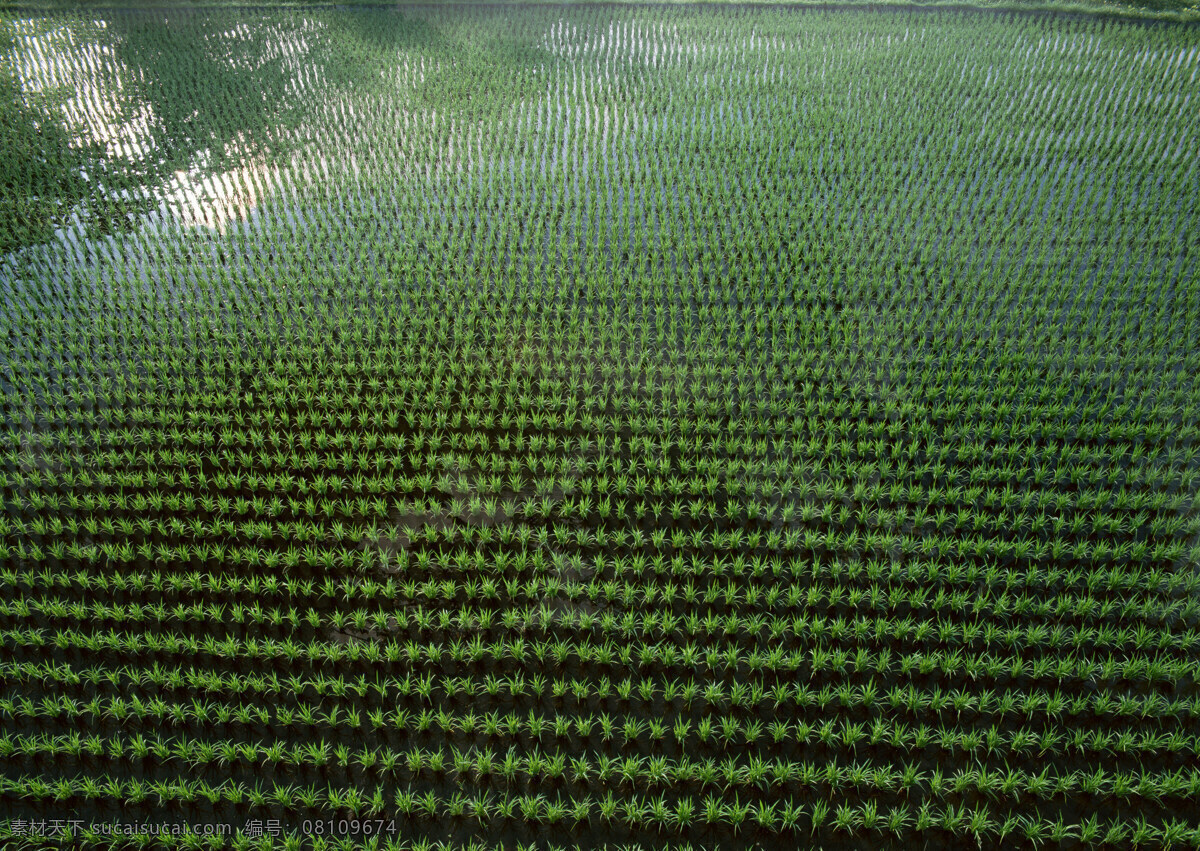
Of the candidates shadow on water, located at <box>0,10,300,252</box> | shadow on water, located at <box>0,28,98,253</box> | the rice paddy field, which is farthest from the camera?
shadow on water, located at <box>0,10,300,252</box>

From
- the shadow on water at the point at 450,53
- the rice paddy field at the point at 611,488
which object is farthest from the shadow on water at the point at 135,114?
the shadow on water at the point at 450,53

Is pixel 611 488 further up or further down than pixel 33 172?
further down

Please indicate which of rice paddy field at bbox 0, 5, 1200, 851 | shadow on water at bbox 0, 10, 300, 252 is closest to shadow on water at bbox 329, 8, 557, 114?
shadow on water at bbox 0, 10, 300, 252

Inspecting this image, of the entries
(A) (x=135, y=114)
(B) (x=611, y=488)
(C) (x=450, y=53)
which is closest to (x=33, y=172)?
(A) (x=135, y=114)

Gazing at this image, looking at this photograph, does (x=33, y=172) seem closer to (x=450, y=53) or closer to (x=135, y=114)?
(x=135, y=114)

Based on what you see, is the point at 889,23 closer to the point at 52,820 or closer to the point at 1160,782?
the point at 1160,782

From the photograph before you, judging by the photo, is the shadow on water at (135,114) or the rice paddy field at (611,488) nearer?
the rice paddy field at (611,488)

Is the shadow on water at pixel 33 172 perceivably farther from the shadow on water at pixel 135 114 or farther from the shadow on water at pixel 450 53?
the shadow on water at pixel 450 53

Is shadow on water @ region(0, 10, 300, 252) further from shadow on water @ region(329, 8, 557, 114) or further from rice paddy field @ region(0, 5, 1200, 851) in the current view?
shadow on water @ region(329, 8, 557, 114)
